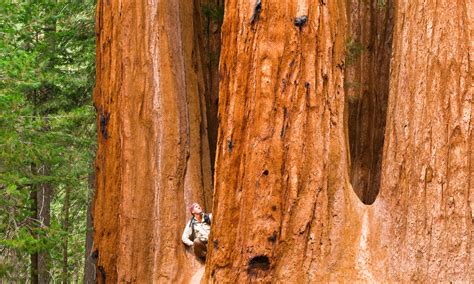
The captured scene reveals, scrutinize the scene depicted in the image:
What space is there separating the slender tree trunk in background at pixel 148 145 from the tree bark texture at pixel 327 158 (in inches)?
87.1

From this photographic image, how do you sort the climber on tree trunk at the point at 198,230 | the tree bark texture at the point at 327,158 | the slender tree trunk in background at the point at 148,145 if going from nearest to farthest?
the tree bark texture at the point at 327,158 < the climber on tree trunk at the point at 198,230 < the slender tree trunk in background at the point at 148,145

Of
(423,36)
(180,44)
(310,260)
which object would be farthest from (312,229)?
(180,44)

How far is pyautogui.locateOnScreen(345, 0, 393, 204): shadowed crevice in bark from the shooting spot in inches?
372

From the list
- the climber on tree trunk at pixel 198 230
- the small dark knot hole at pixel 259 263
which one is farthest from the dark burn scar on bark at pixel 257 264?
the climber on tree trunk at pixel 198 230

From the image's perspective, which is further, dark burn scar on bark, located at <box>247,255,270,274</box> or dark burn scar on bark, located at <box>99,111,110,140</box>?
dark burn scar on bark, located at <box>99,111,110,140</box>

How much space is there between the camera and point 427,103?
6473 mm

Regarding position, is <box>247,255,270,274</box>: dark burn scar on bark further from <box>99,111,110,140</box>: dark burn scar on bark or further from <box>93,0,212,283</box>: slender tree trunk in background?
<box>99,111,110,140</box>: dark burn scar on bark

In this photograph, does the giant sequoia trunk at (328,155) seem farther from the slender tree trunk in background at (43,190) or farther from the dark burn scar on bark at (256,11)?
the slender tree trunk in background at (43,190)

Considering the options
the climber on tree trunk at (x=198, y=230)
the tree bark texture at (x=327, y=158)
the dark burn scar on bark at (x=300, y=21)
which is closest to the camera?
the tree bark texture at (x=327, y=158)

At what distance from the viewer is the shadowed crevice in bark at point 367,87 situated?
9.45 metres

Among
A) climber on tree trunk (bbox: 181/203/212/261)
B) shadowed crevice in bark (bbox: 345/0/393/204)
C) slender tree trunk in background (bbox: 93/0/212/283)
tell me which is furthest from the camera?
shadowed crevice in bark (bbox: 345/0/393/204)

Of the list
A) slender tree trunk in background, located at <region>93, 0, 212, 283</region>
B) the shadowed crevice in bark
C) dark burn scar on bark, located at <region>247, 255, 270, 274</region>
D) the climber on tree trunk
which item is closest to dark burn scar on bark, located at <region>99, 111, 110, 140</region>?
slender tree trunk in background, located at <region>93, 0, 212, 283</region>

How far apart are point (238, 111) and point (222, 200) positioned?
93cm

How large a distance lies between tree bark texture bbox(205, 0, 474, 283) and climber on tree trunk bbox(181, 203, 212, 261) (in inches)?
68.3
